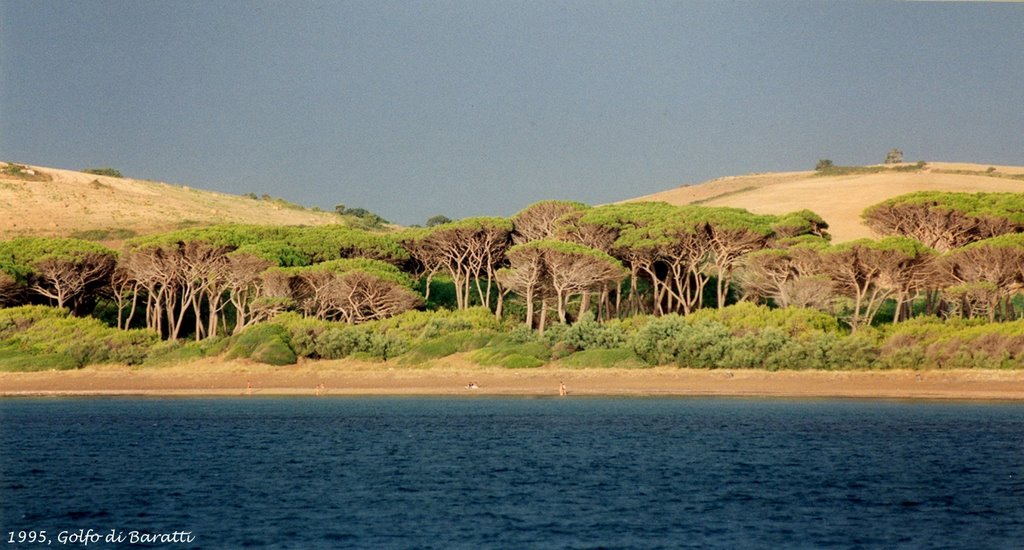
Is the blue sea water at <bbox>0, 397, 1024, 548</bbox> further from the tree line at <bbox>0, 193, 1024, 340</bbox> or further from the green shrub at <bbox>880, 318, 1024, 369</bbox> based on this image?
the tree line at <bbox>0, 193, 1024, 340</bbox>

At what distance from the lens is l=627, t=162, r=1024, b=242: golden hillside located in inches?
4272

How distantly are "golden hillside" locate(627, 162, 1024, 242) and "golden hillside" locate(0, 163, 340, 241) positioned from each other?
47.4 meters

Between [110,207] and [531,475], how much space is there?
9592cm

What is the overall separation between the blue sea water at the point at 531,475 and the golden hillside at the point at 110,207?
193ft

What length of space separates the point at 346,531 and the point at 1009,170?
130 m

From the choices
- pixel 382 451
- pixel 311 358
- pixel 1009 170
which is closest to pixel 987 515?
pixel 382 451

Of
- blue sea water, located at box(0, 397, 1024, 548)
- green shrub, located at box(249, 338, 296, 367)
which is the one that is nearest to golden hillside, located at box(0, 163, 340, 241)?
green shrub, located at box(249, 338, 296, 367)

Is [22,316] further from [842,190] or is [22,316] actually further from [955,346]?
[842,190]

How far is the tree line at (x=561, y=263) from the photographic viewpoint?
6353 centimetres

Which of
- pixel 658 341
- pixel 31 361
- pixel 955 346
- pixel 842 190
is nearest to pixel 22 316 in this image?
pixel 31 361

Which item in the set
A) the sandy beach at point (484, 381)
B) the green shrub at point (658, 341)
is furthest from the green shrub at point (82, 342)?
the green shrub at point (658, 341)

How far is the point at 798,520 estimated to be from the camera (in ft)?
81.8

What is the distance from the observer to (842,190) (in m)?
121

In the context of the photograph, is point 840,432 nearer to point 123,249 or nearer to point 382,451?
point 382,451
